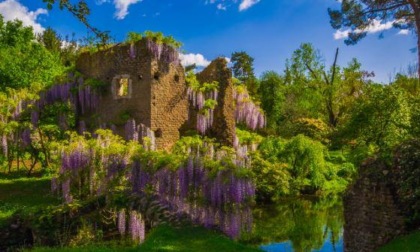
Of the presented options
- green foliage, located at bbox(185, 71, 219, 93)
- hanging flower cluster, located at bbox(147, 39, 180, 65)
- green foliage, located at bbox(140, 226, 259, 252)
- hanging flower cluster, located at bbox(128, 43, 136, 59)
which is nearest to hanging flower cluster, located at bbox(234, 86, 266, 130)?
green foliage, located at bbox(185, 71, 219, 93)

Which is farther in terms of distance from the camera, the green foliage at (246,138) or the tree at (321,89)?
the tree at (321,89)

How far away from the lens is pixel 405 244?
8.73 meters

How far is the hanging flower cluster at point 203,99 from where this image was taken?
20.6 meters

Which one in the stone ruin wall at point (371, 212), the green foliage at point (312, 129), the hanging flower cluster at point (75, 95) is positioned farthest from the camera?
the green foliage at point (312, 129)

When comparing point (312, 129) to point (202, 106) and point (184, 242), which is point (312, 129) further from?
point (184, 242)

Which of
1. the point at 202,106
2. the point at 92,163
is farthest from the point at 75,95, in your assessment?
the point at 92,163

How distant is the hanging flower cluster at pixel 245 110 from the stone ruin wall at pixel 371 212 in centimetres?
1264

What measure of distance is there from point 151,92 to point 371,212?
1190cm

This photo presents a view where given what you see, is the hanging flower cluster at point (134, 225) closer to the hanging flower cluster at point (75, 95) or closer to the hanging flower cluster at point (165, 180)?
the hanging flower cluster at point (165, 180)

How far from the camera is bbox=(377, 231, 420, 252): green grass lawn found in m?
8.42

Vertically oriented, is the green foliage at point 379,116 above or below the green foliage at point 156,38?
below

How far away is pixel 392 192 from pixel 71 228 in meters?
9.21

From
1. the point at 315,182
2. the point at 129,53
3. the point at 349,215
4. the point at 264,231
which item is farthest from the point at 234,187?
the point at 315,182

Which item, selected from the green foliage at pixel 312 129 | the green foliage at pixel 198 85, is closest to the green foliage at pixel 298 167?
the green foliage at pixel 198 85
